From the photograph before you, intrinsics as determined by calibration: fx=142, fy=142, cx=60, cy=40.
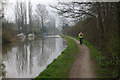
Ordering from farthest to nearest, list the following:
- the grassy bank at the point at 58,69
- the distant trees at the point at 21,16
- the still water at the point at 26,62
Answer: the distant trees at the point at 21,16, the still water at the point at 26,62, the grassy bank at the point at 58,69

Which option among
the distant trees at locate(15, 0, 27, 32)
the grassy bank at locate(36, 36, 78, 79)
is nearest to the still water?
the grassy bank at locate(36, 36, 78, 79)

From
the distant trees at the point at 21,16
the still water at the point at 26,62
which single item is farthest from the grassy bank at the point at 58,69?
the distant trees at the point at 21,16

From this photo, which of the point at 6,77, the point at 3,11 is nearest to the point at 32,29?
the point at 3,11

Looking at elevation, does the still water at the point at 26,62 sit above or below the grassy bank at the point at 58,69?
below

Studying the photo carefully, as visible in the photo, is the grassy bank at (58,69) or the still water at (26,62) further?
the still water at (26,62)

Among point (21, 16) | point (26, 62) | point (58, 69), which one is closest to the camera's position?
point (58, 69)

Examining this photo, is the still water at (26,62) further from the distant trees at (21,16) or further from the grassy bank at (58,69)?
the distant trees at (21,16)

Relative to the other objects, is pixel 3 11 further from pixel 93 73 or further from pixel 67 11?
pixel 93 73

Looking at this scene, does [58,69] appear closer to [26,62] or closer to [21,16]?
[26,62]

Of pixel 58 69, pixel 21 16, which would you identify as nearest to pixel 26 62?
pixel 58 69

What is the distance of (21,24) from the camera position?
60281mm

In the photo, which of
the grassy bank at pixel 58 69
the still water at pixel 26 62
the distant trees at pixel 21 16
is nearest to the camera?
the grassy bank at pixel 58 69

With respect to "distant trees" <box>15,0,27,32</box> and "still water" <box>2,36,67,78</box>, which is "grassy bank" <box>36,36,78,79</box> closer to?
"still water" <box>2,36,67,78</box>

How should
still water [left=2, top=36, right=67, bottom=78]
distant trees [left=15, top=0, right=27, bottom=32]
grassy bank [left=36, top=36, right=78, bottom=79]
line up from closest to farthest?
grassy bank [left=36, top=36, right=78, bottom=79] < still water [left=2, top=36, right=67, bottom=78] < distant trees [left=15, top=0, right=27, bottom=32]
